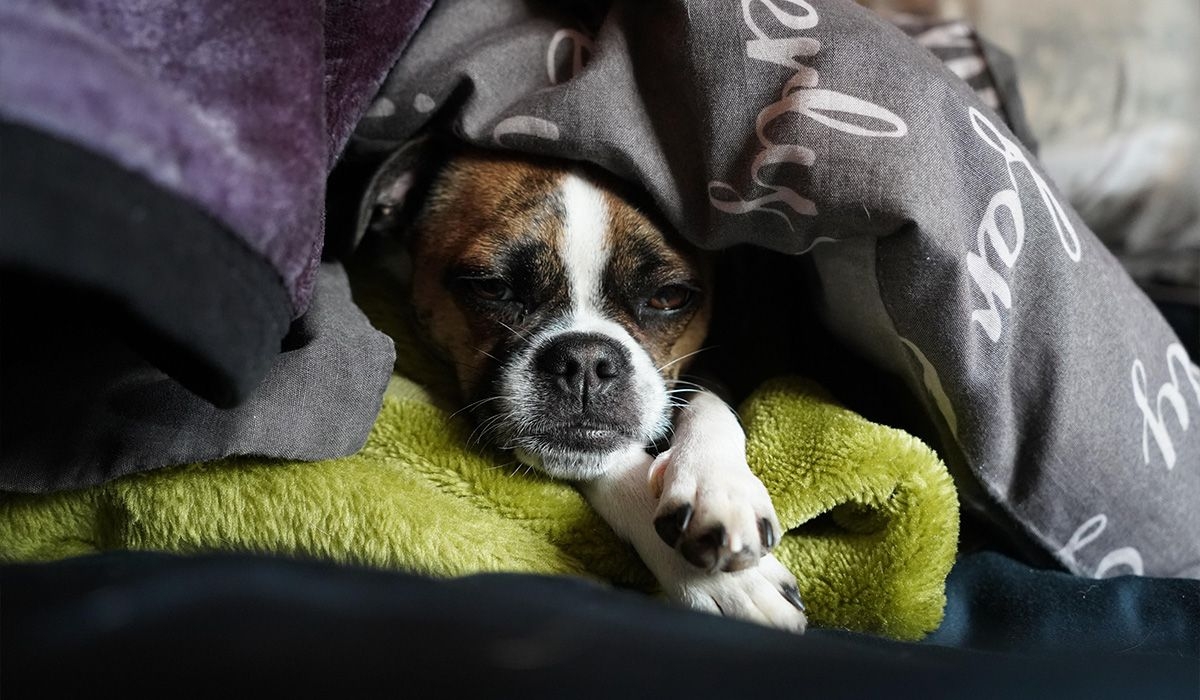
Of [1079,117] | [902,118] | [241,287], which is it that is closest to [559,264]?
[902,118]

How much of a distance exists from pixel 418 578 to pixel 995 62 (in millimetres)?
1261

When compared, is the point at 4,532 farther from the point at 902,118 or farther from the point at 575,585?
the point at 902,118

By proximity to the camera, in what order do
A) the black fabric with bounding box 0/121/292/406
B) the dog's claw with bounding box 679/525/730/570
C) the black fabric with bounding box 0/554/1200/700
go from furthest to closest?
1. the dog's claw with bounding box 679/525/730/570
2. the black fabric with bounding box 0/121/292/406
3. the black fabric with bounding box 0/554/1200/700

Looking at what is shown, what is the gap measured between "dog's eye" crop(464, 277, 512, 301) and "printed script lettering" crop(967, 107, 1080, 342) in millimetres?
550

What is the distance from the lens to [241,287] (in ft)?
2.24

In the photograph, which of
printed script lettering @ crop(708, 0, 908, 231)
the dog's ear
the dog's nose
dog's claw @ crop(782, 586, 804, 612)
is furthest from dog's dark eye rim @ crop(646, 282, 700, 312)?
dog's claw @ crop(782, 586, 804, 612)

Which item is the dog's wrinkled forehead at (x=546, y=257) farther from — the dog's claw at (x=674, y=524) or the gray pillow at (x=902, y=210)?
the dog's claw at (x=674, y=524)

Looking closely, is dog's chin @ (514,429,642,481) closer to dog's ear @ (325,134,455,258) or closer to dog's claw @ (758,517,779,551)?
dog's claw @ (758,517,779,551)

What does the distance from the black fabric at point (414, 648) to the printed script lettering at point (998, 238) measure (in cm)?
45

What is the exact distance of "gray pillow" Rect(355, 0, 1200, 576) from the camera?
95cm

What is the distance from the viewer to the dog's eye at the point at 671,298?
1.26 m

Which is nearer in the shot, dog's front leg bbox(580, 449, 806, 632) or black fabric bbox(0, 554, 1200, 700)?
black fabric bbox(0, 554, 1200, 700)

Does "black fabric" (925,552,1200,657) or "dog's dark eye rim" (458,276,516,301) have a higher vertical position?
"dog's dark eye rim" (458,276,516,301)

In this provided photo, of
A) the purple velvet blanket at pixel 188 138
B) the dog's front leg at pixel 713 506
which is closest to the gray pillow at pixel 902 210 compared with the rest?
the dog's front leg at pixel 713 506
